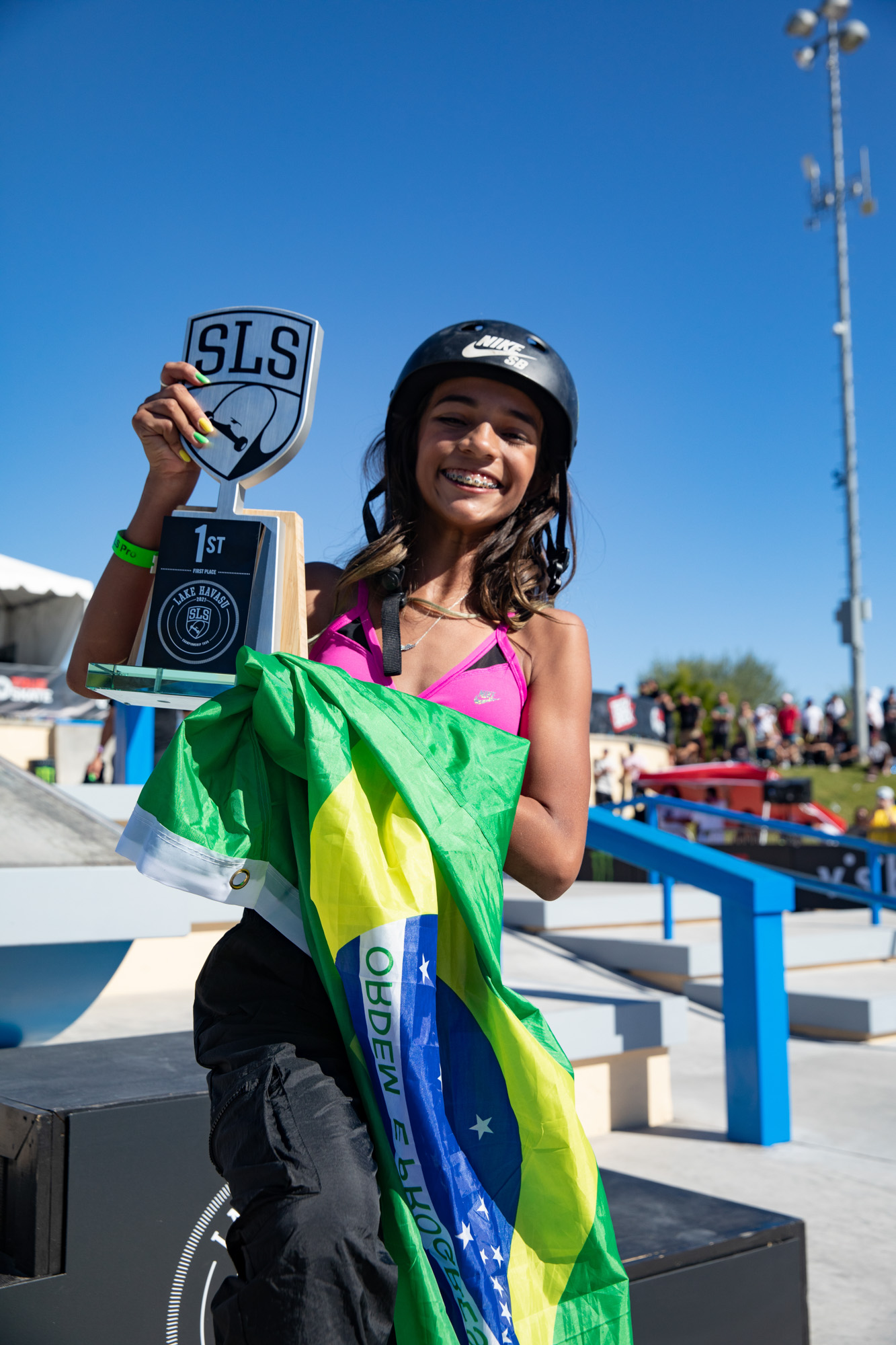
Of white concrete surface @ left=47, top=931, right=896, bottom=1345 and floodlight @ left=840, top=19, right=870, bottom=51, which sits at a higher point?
floodlight @ left=840, top=19, right=870, bottom=51

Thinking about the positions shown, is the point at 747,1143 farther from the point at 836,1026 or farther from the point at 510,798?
the point at 510,798

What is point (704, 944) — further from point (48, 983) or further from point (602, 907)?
point (48, 983)

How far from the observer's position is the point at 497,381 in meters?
2.07

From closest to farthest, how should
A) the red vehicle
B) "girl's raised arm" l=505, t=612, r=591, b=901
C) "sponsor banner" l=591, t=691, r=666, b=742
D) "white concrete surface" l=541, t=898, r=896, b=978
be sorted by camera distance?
"girl's raised arm" l=505, t=612, r=591, b=901
"white concrete surface" l=541, t=898, r=896, b=978
the red vehicle
"sponsor banner" l=591, t=691, r=666, b=742

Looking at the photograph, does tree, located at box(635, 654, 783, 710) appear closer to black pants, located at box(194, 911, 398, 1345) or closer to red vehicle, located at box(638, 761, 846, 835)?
red vehicle, located at box(638, 761, 846, 835)

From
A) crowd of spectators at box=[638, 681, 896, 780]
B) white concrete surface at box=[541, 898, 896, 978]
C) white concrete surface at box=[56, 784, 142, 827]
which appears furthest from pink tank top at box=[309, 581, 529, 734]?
crowd of spectators at box=[638, 681, 896, 780]

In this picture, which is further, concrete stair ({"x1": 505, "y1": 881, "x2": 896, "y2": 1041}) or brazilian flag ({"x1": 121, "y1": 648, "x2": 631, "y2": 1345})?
concrete stair ({"x1": 505, "y1": 881, "x2": 896, "y2": 1041})

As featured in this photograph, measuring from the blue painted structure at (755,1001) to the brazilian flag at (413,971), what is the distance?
111 inches

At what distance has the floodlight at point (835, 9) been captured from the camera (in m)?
28.2

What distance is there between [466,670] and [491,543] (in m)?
0.33

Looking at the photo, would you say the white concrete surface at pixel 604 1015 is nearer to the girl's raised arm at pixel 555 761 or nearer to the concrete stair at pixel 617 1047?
the concrete stair at pixel 617 1047

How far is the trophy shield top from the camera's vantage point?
195 cm

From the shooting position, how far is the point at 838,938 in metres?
7.80

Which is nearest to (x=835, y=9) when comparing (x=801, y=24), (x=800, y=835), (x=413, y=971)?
(x=801, y=24)
